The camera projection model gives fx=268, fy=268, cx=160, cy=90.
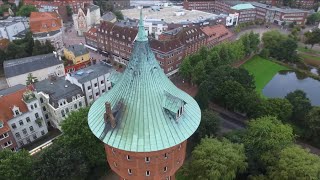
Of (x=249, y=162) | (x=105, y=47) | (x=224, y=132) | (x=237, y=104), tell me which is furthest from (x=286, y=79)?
(x=105, y=47)

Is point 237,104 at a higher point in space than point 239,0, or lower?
lower

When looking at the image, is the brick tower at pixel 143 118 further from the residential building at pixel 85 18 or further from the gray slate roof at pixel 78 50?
the residential building at pixel 85 18

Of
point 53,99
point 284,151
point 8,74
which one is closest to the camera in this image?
point 284,151

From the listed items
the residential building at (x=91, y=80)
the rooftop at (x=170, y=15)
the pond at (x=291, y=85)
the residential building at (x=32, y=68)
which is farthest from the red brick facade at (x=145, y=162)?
the rooftop at (x=170, y=15)

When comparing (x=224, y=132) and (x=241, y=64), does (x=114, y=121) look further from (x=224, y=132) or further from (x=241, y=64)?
(x=241, y=64)

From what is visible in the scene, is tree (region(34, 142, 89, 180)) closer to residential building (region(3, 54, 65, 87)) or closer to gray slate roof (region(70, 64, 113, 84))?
gray slate roof (region(70, 64, 113, 84))

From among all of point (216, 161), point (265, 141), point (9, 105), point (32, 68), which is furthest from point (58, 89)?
point (265, 141)

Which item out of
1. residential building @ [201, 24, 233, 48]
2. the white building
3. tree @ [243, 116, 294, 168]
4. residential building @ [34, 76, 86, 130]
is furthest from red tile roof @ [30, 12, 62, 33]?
tree @ [243, 116, 294, 168]
